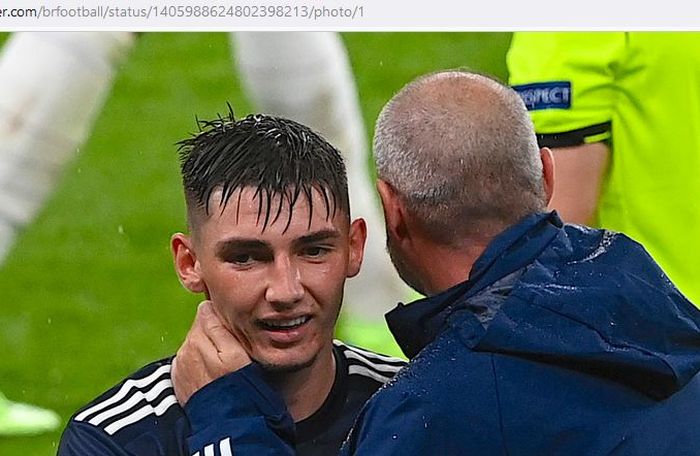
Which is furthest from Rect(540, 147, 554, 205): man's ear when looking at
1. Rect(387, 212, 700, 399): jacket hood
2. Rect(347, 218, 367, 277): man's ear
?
Rect(347, 218, 367, 277): man's ear

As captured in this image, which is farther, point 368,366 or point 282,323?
point 368,366

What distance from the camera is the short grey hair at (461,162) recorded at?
6.45ft

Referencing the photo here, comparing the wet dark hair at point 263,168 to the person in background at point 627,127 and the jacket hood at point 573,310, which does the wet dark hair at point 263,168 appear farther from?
the person in background at point 627,127

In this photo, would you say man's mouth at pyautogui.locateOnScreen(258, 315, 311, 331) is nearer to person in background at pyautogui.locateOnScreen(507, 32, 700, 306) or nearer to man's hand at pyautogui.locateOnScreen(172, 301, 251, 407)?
man's hand at pyautogui.locateOnScreen(172, 301, 251, 407)

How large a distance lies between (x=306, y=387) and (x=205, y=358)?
0.16 meters

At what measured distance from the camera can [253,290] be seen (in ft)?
6.56

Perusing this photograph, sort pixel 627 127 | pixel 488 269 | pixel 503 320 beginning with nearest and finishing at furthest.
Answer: pixel 503 320 → pixel 488 269 → pixel 627 127

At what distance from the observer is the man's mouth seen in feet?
6.58

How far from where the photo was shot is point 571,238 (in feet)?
6.33

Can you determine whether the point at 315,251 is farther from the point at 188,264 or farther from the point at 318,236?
the point at 188,264

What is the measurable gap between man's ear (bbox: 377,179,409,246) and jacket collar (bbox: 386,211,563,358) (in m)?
0.13

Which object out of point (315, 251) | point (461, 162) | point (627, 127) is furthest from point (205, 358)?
point (627, 127)
